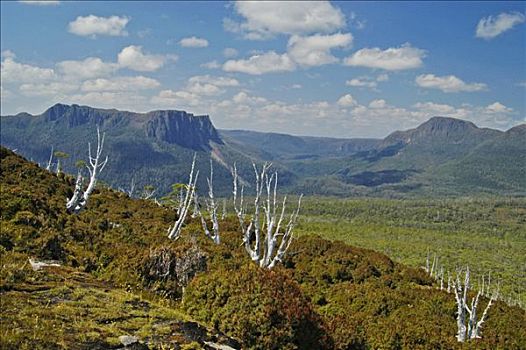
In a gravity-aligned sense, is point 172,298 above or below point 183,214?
below

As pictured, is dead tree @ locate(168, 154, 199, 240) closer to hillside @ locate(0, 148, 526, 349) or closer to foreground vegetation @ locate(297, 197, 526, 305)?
hillside @ locate(0, 148, 526, 349)

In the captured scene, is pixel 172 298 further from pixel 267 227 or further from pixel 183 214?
pixel 183 214

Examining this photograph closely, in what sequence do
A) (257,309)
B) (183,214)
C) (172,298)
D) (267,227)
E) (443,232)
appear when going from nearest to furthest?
(257,309), (172,298), (267,227), (183,214), (443,232)

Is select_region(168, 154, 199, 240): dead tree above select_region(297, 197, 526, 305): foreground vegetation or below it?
above

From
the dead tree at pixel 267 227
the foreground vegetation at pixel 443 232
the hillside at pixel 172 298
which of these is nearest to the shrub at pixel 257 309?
the hillside at pixel 172 298

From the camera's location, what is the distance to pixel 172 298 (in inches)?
476

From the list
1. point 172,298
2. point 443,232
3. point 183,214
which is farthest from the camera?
point 443,232

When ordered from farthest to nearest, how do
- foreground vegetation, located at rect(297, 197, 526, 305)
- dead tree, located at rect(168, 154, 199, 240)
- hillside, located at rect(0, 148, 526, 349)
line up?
1. foreground vegetation, located at rect(297, 197, 526, 305)
2. dead tree, located at rect(168, 154, 199, 240)
3. hillside, located at rect(0, 148, 526, 349)

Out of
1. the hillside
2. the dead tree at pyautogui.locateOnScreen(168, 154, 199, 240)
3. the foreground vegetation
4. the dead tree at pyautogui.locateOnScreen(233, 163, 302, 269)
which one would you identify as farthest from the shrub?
the foreground vegetation

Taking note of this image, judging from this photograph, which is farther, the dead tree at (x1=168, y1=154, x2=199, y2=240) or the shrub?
the dead tree at (x1=168, y1=154, x2=199, y2=240)

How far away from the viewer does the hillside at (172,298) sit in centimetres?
827

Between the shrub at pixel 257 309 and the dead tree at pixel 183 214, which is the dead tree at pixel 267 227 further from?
the shrub at pixel 257 309

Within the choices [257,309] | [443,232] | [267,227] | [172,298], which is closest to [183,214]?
[267,227]

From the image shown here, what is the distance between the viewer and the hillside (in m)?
8.27
